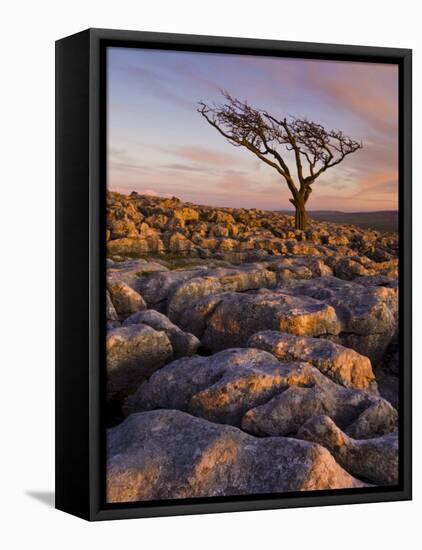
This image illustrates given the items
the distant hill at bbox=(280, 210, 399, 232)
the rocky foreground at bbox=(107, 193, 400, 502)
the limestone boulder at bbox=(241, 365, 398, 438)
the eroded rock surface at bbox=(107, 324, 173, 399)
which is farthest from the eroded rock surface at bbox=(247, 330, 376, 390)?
the distant hill at bbox=(280, 210, 399, 232)

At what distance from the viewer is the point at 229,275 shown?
41.2ft

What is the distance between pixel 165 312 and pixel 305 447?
62.0 inches

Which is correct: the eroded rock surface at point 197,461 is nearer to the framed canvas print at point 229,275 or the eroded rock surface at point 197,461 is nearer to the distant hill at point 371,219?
the framed canvas print at point 229,275

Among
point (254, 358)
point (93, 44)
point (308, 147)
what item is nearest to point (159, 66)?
point (93, 44)

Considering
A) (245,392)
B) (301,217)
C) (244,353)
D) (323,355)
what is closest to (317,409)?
(323,355)

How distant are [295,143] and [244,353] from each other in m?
1.87

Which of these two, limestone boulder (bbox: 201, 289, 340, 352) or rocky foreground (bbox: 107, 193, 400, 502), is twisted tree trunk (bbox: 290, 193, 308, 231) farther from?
limestone boulder (bbox: 201, 289, 340, 352)

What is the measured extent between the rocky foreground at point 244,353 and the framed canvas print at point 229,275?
0.01m

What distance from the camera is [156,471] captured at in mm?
11648

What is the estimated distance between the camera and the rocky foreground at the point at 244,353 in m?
11.8

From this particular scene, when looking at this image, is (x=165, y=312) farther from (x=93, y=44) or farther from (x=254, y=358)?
(x=93, y=44)

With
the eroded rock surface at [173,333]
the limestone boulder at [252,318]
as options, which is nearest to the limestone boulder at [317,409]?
the limestone boulder at [252,318]

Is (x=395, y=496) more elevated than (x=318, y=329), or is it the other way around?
(x=318, y=329)

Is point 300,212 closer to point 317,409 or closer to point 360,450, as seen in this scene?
point 317,409
